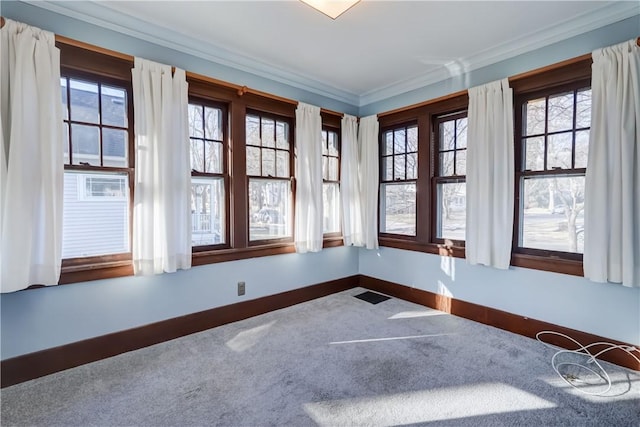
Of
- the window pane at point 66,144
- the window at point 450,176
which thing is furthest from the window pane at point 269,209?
the window at point 450,176

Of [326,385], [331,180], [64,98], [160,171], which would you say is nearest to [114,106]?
[64,98]

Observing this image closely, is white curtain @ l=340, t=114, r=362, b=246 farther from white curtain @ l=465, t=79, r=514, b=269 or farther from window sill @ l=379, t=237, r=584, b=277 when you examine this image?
white curtain @ l=465, t=79, r=514, b=269

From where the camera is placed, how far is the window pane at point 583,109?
249 cm

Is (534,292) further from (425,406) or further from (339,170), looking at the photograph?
(339,170)

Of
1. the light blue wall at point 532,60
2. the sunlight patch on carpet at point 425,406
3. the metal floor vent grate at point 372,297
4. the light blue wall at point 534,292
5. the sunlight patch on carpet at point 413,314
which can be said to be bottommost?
the sunlight patch on carpet at point 425,406

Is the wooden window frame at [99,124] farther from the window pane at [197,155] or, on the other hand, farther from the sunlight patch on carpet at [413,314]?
the sunlight patch on carpet at [413,314]

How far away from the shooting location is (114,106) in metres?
2.47

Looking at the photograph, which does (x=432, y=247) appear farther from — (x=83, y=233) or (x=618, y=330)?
(x=83, y=233)

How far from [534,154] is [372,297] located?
2.42 metres

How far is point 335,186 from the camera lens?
13.7ft

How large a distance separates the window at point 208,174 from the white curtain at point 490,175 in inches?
101

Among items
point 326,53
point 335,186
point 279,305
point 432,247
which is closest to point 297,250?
point 279,305

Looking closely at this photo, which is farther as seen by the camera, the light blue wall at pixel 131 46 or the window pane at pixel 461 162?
the window pane at pixel 461 162

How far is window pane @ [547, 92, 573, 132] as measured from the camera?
8.48 ft
